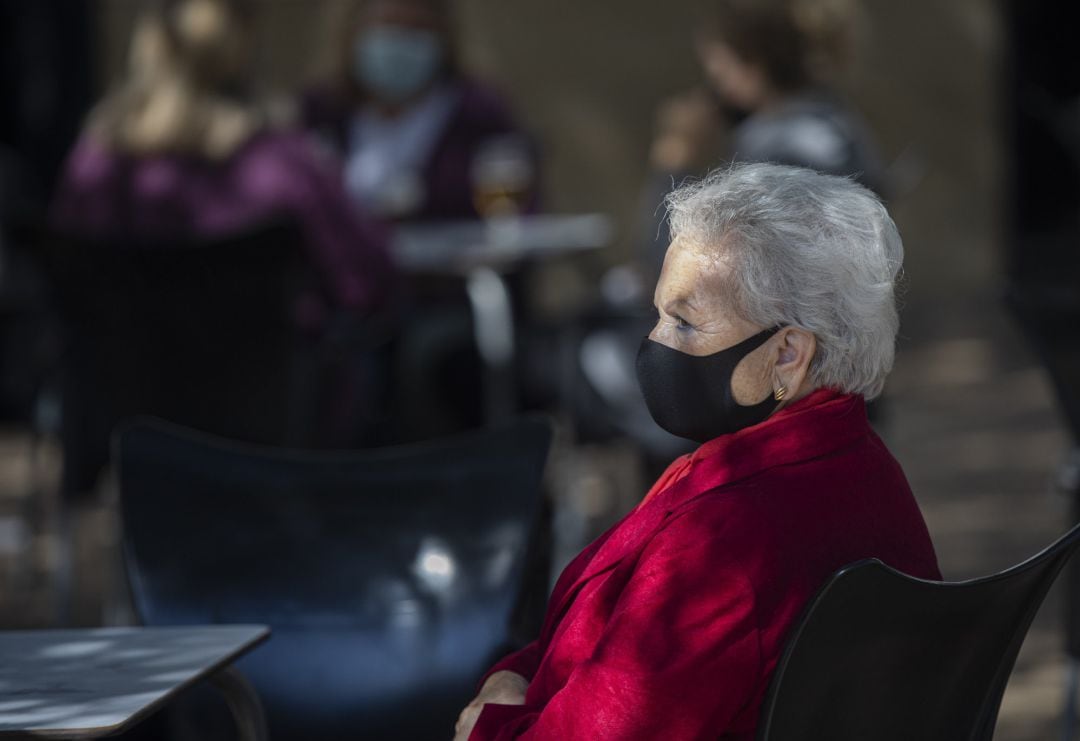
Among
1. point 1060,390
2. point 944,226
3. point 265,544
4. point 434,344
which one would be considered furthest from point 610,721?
point 944,226

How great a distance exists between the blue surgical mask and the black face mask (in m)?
3.58

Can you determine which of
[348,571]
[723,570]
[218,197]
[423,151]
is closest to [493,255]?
[218,197]

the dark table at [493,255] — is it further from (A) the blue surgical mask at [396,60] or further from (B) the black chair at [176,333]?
(B) the black chair at [176,333]

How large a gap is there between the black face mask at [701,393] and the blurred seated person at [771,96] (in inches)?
86.6

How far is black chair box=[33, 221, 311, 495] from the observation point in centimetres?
373

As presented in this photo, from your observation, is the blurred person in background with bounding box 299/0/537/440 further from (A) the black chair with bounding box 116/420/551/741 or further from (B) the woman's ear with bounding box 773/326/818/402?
(B) the woman's ear with bounding box 773/326/818/402

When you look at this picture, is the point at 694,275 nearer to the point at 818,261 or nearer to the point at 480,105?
the point at 818,261

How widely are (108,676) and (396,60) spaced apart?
366 cm

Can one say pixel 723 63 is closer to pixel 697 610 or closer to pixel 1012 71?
pixel 697 610

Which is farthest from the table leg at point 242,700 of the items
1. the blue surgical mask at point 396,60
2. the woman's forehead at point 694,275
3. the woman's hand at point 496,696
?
the blue surgical mask at point 396,60

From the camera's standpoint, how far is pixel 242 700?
1.95 meters

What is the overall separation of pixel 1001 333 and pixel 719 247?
8.37 metres

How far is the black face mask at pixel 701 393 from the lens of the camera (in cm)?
172

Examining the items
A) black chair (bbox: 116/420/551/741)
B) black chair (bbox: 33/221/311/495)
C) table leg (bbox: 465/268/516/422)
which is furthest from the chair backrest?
table leg (bbox: 465/268/516/422)
